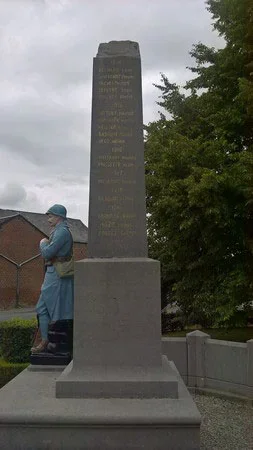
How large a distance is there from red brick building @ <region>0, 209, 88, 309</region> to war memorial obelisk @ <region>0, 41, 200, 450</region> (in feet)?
110

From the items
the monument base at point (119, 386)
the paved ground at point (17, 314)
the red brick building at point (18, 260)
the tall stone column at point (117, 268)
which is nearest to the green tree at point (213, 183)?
the tall stone column at point (117, 268)

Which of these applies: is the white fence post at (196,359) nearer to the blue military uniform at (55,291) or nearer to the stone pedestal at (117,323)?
the blue military uniform at (55,291)

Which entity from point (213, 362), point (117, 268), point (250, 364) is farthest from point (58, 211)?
point (213, 362)

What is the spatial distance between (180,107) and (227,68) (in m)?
1.99

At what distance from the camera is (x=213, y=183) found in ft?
35.3

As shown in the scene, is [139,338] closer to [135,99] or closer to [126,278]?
[126,278]

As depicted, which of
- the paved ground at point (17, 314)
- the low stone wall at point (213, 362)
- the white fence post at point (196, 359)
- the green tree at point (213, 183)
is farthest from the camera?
the paved ground at point (17, 314)

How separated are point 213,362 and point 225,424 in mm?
2502

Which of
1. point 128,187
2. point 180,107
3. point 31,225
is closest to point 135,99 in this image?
point 128,187

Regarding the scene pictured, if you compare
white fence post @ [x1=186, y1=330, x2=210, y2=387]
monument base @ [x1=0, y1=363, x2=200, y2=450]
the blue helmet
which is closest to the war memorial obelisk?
monument base @ [x1=0, y1=363, x2=200, y2=450]

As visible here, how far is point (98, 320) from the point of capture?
532cm

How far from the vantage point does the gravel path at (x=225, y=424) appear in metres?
5.90

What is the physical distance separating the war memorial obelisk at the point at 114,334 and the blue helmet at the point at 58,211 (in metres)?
1.24

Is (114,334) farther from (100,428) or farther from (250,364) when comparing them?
(250,364)
